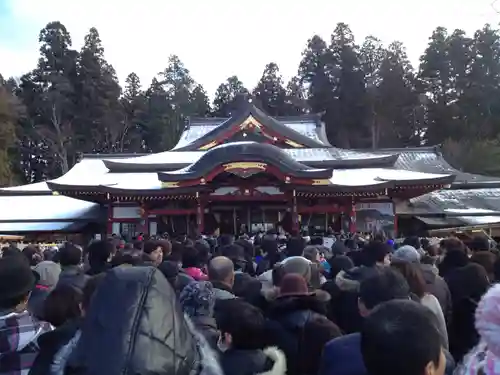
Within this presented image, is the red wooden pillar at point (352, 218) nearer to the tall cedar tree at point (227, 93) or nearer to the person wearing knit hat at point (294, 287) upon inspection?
the person wearing knit hat at point (294, 287)

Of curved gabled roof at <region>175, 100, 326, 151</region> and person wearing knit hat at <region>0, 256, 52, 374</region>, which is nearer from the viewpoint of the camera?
person wearing knit hat at <region>0, 256, 52, 374</region>

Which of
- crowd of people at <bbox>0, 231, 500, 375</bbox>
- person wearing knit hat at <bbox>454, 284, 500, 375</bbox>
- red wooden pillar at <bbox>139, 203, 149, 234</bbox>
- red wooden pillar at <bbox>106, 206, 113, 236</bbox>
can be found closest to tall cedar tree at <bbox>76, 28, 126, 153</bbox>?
red wooden pillar at <bbox>106, 206, 113, 236</bbox>

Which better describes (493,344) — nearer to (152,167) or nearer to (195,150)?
(152,167)

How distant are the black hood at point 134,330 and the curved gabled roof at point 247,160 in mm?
17252

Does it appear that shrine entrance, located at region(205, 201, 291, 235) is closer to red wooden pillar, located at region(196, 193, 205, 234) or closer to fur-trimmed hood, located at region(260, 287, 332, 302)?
red wooden pillar, located at region(196, 193, 205, 234)

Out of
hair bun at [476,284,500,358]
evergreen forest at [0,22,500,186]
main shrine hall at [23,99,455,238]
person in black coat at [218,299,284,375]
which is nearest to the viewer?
hair bun at [476,284,500,358]

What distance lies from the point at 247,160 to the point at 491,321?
1698 centimetres

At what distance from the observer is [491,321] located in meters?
1.93

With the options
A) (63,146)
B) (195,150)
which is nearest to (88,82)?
(63,146)

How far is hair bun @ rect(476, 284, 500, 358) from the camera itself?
6.29 feet

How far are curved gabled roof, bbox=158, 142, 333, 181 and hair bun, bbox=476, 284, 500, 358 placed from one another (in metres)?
16.8

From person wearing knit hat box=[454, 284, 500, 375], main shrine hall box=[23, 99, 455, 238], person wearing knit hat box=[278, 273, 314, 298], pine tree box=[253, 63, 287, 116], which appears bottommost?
main shrine hall box=[23, 99, 455, 238]

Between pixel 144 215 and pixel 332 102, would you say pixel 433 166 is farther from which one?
pixel 332 102

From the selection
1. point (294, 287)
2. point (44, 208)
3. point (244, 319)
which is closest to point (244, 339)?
point (244, 319)
